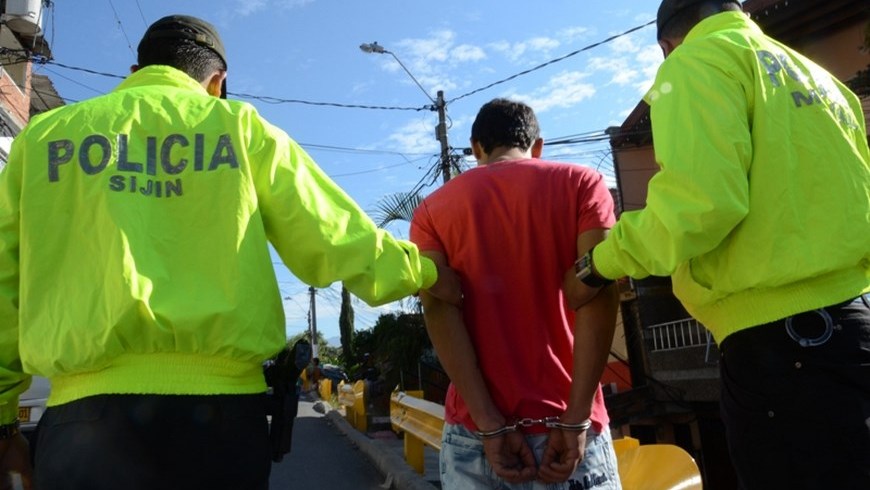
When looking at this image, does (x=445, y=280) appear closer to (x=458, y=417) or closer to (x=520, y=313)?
(x=520, y=313)

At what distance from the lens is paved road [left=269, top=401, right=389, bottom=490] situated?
7.32 m

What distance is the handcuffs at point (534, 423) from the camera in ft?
6.95

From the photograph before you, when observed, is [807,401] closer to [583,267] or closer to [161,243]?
Answer: [583,267]

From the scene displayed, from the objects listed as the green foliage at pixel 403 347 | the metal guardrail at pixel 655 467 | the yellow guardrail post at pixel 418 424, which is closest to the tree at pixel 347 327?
the green foliage at pixel 403 347

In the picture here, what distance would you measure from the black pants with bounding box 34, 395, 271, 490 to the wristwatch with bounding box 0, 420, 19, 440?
0.58 metres

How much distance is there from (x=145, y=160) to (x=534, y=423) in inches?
50.9

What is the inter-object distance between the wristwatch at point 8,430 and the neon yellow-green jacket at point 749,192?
1.80 m

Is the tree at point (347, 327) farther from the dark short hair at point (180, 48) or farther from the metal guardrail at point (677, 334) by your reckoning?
the dark short hair at point (180, 48)

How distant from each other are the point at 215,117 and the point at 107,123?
0.27 meters

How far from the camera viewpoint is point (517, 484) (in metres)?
2.17

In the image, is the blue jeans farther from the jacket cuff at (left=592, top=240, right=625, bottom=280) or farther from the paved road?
the paved road

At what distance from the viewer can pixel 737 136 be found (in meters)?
1.86

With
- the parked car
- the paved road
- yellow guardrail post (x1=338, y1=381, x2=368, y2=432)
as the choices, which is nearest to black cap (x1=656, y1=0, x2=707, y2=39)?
the paved road

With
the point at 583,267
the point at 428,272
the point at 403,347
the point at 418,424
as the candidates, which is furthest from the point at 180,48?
the point at 403,347
